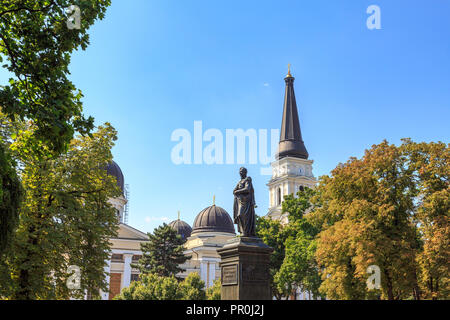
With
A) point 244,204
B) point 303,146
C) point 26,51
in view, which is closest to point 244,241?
point 244,204

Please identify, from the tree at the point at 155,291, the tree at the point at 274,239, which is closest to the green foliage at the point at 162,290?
the tree at the point at 155,291

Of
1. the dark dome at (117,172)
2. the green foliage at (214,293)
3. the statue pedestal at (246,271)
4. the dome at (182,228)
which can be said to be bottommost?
the green foliage at (214,293)

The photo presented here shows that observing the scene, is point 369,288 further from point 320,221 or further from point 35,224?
point 35,224

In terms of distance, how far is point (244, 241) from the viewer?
14352mm

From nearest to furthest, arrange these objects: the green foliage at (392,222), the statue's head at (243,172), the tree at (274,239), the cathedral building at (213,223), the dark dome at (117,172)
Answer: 1. the statue's head at (243,172)
2. the green foliage at (392,222)
3. the tree at (274,239)
4. the dark dome at (117,172)
5. the cathedral building at (213,223)

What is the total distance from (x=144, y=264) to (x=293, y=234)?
26.6 metres

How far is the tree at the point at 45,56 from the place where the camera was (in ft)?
33.6

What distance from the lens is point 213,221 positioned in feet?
268

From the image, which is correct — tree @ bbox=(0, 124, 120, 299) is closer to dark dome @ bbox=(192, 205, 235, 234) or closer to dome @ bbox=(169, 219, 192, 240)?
dark dome @ bbox=(192, 205, 235, 234)

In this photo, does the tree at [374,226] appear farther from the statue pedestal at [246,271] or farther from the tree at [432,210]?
the statue pedestal at [246,271]

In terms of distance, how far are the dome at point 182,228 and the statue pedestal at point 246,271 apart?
237 ft

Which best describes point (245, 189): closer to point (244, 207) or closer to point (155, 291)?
point (244, 207)

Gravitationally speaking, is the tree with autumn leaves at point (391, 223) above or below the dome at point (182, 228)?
below
